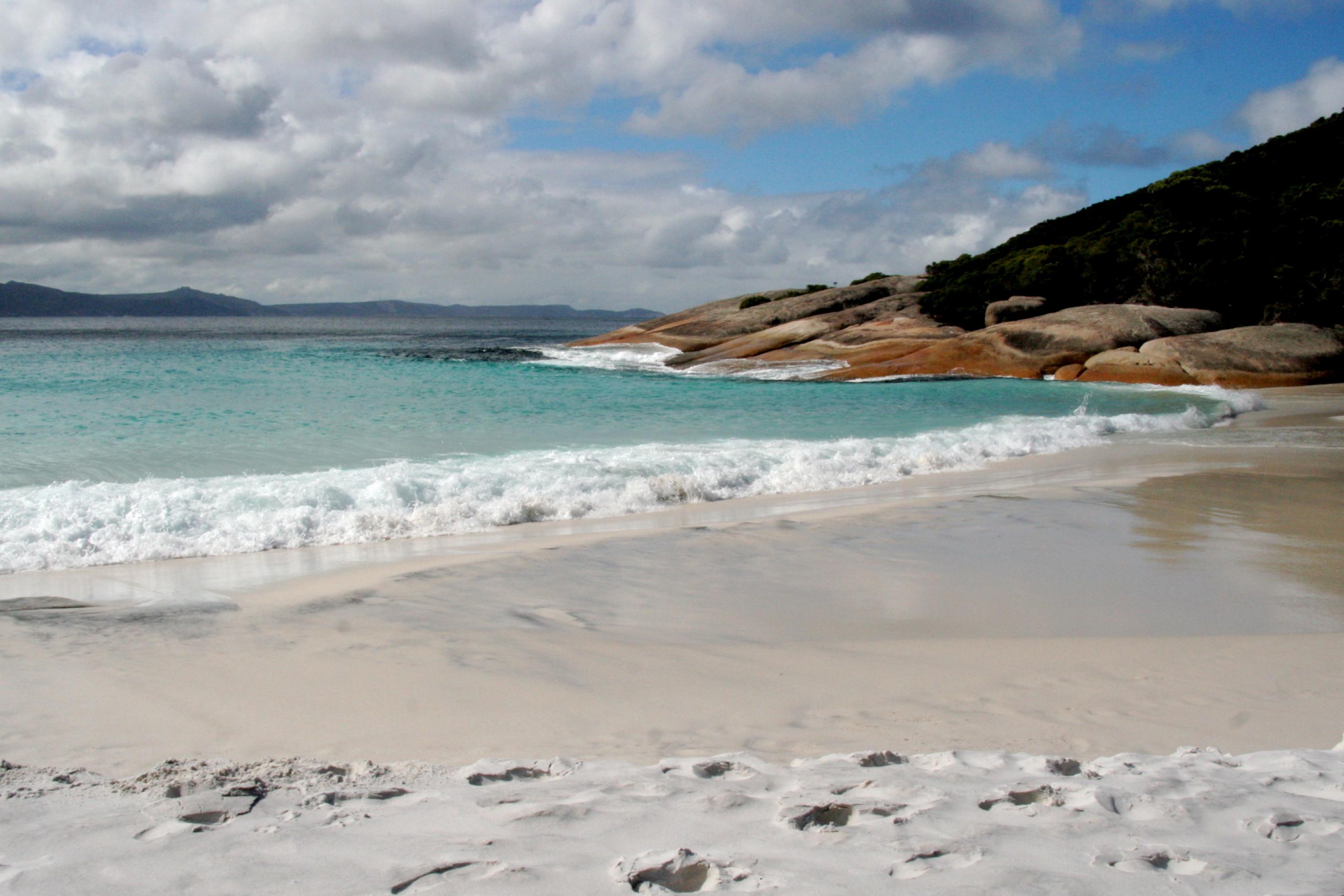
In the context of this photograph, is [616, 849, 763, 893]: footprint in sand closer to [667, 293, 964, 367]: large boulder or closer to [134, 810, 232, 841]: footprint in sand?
[134, 810, 232, 841]: footprint in sand

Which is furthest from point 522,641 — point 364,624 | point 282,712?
point 282,712

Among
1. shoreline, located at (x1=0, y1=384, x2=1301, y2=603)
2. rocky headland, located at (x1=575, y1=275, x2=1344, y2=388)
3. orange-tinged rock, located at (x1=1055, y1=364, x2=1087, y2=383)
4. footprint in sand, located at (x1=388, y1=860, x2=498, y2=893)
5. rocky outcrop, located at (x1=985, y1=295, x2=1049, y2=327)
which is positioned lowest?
shoreline, located at (x1=0, y1=384, x2=1301, y2=603)

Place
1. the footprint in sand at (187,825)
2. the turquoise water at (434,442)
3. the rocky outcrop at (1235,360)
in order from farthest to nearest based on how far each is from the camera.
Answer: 1. the rocky outcrop at (1235,360)
2. the turquoise water at (434,442)
3. the footprint in sand at (187,825)

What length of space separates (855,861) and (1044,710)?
2102mm

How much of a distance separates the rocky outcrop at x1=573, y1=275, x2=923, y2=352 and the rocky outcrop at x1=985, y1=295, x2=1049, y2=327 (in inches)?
292

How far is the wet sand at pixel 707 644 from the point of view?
3770 millimetres

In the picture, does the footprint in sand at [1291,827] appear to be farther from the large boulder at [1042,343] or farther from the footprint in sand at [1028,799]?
the large boulder at [1042,343]

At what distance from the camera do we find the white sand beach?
246 cm

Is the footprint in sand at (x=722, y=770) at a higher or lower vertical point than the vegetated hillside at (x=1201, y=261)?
lower

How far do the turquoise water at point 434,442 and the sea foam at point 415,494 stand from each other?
0.03m

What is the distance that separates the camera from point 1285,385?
24.5 metres

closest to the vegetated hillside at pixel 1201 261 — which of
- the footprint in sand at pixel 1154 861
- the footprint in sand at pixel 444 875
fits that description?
the footprint in sand at pixel 1154 861

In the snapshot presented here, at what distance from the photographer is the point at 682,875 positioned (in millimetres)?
2357

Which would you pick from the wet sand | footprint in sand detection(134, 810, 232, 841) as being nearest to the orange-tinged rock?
the wet sand
